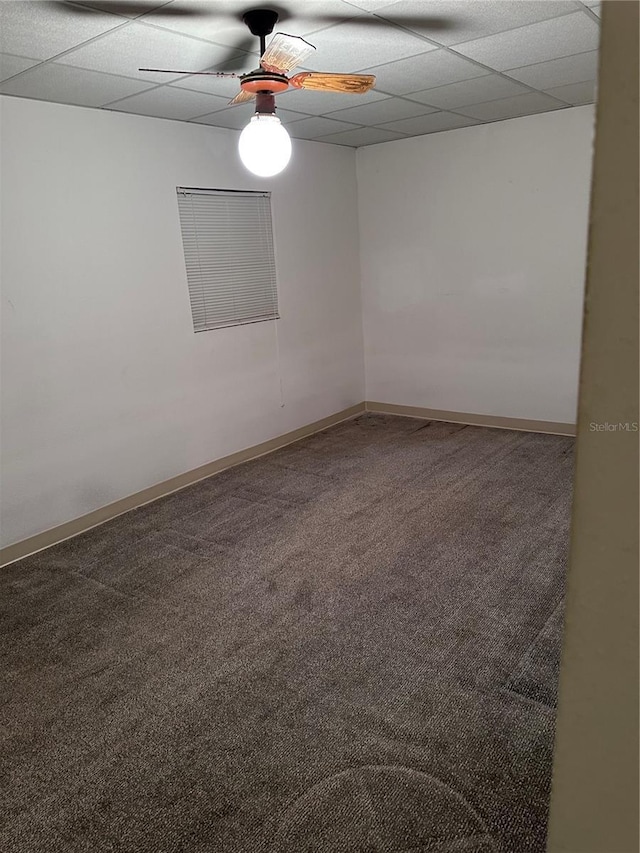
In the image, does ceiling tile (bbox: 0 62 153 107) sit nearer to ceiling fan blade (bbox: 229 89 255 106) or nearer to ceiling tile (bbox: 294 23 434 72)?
ceiling fan blade (bbox: 229 89 255 106)

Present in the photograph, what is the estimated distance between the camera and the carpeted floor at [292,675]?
6.56 feet

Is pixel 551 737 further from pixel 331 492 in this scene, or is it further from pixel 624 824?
pixel 331 492

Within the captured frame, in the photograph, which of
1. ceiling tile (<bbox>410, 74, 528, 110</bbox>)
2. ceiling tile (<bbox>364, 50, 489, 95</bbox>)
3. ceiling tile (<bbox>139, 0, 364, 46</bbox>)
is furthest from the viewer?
ceiling tile (<bbox>410, 74, 528, 110</bbox>)

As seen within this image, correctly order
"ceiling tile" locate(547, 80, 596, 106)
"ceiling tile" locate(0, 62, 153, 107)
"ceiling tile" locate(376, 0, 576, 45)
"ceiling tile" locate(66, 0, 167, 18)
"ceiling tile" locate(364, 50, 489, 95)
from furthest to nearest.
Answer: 1. "ceiling tile" locate(547, 80, 596, 106)
2. "ceiling tile" locate(364, 50, 489, 95)
3. "ceiling tile" locate(0, 62, 153, 107)
4. "ceiling tile" locate(376, 0, 576, 45)
5. "ceiling tile" locate(66, 0, 167, 18)

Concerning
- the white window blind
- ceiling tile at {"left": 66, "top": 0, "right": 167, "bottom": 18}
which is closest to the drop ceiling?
ceiling tile at {"left": 66, "top": 0, "right": 167, "bottom": 18}

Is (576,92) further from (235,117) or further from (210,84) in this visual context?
(210,84)

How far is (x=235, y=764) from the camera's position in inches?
87.0

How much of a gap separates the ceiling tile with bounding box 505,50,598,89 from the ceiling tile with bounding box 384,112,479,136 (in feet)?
3.11

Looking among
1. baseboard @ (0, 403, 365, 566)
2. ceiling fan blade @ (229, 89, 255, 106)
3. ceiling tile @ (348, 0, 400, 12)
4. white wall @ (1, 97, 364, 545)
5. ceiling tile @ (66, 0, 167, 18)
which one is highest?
ceiling tile @ (348, 0, 400, 12)

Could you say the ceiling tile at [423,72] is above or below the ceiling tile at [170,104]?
below

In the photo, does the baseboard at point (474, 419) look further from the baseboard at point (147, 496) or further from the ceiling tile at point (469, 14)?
the ceiling tile at point (469, 14)

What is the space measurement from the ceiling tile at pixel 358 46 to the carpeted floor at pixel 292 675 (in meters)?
2.71

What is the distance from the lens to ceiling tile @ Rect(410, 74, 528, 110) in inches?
151

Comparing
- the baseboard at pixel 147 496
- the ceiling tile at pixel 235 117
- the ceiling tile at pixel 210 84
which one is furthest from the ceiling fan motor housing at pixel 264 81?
the baseboard at pixel 147 496
